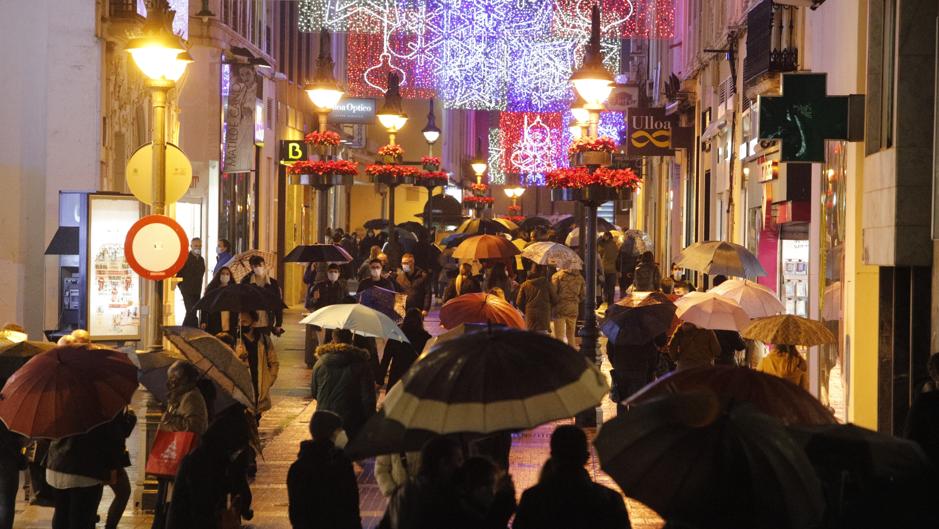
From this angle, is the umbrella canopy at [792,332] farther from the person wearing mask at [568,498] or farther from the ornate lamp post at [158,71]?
the person wearing mask at [568,498]

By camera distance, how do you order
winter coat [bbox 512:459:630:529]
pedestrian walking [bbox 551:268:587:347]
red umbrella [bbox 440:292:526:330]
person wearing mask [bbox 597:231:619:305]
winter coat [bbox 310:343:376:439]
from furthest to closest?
1. person wearing mask [bbox 597:231:619:305]
2. pedestrian walking [bbox 551:268:587:347]
3. red umbrella [bbox 440:292:526:330]
4. winter coat [bbox 310:343:376:439]
5. winter coat [bbox 512:459:630:529]

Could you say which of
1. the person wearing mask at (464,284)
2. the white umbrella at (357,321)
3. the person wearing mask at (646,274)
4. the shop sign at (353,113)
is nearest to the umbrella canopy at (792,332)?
the white umbrella at (357,321)

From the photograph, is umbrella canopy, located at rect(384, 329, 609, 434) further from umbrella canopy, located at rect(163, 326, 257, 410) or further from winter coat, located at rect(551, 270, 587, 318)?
winter coat, located at rect(551, 270, 587, 318)

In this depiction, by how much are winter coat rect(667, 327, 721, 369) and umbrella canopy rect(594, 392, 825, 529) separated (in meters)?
9.19

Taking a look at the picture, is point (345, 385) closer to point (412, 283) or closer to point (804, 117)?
point (804, 117)

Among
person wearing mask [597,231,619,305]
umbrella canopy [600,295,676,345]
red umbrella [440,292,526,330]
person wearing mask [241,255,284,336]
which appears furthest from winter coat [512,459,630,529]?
person wearing mask [597,231,619,305]

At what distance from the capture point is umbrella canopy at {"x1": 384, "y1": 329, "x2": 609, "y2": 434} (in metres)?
7.44

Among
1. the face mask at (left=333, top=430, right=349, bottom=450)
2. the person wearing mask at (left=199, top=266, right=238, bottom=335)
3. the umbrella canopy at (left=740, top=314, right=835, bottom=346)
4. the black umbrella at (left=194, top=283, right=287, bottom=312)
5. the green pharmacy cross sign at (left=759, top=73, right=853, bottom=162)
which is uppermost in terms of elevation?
the green pharmacy cross sign at (left=759, top=73, right=853, bottom=162)

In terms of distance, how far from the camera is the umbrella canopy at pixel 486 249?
2562 centimetres

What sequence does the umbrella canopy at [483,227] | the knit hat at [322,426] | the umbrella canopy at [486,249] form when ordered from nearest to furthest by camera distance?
1. the knit hat at [322,426]
2. the umbrella canopy at [486,249]
3. the umbrella canopy at [483,227]

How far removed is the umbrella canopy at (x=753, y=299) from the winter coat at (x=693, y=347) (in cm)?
63

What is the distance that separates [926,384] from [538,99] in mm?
29175

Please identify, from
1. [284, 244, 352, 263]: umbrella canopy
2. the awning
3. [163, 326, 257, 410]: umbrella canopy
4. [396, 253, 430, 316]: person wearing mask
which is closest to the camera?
[163, 326, 257, 410]: umbrella canopy

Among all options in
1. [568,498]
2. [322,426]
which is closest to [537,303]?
[322,426]
